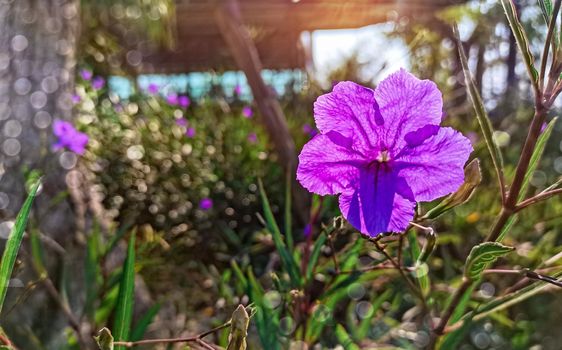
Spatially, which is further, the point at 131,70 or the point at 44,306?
the point at 131,70

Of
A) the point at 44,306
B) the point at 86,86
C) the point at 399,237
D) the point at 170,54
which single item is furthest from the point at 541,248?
the point at 170,54

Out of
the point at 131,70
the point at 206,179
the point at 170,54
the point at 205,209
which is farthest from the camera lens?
the point at 170,54

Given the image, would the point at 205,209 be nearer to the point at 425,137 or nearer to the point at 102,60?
the point at 425,137

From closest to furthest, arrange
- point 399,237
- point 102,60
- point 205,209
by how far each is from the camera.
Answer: point 399,237
point 205,209
point 102,60

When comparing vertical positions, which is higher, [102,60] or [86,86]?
[102,60]

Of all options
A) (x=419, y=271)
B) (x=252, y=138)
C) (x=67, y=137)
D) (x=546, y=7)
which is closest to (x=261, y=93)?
(x=252, y=138)

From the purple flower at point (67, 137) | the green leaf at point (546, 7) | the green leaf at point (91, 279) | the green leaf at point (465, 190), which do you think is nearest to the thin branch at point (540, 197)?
the green leaf at point (465, 190)

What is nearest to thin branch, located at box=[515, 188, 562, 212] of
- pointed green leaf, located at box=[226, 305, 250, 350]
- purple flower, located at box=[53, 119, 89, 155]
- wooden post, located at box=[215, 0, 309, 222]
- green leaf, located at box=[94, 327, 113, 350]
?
pointed green leaf, located at box=[226, 305, 250, 350]
